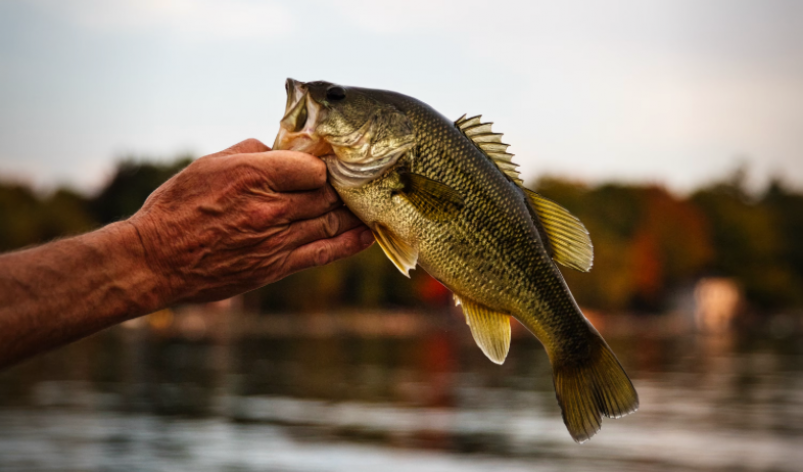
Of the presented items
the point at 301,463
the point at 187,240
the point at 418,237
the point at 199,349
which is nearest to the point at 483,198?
the point at 418,237

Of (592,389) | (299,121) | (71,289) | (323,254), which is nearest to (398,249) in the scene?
(323,254)

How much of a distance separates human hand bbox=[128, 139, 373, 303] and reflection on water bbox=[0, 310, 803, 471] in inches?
827

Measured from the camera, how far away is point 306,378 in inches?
1893

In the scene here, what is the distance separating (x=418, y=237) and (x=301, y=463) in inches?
859

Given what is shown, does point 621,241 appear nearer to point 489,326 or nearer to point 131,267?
point 489,326

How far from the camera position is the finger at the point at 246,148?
3.90m

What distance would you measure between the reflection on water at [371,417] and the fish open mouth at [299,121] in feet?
69.6

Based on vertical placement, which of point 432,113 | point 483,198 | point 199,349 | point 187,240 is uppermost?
point 432,113

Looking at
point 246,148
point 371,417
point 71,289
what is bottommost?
point 371,417

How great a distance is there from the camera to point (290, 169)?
3.71 m

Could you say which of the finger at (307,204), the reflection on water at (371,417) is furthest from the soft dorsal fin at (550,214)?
the reflection on water at (371,417)

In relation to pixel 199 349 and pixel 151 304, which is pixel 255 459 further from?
pixel 199 349

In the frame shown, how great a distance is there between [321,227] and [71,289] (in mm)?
1145

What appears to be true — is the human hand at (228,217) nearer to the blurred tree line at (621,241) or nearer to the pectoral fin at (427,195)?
the pectoral fin at (427,195)
